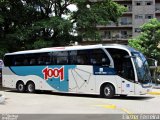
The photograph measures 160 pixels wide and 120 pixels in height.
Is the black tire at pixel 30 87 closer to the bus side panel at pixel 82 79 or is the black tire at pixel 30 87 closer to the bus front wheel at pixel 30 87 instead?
the bus front wheel at pixel 30 87

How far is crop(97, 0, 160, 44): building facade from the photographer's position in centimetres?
7744

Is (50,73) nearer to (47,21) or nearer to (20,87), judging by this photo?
(20,87)

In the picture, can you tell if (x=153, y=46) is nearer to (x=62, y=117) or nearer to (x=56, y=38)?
(x=56, y=38)

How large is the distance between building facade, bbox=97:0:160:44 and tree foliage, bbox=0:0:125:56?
1529 inches

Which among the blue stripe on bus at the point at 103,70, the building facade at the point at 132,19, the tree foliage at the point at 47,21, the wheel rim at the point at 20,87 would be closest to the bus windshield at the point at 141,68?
the blue stripe on bus at the point at 103,70

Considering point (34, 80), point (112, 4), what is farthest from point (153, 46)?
point (34, 80)

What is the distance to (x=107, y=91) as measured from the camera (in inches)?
964

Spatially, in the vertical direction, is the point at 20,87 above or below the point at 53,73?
below

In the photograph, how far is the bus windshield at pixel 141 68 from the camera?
23.4 meters

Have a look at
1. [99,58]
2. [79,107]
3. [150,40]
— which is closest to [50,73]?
[99,58]

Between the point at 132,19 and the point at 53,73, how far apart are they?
53.3m

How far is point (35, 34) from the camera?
1433 inches

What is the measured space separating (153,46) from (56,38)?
14121mm

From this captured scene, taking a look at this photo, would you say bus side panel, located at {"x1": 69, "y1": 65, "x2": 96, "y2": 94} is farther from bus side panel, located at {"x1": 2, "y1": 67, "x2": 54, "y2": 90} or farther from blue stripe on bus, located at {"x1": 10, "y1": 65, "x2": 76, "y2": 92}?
bus side panel, located at {"x1": 2, "y1": 67, "x2": 54, "y2": 90}
